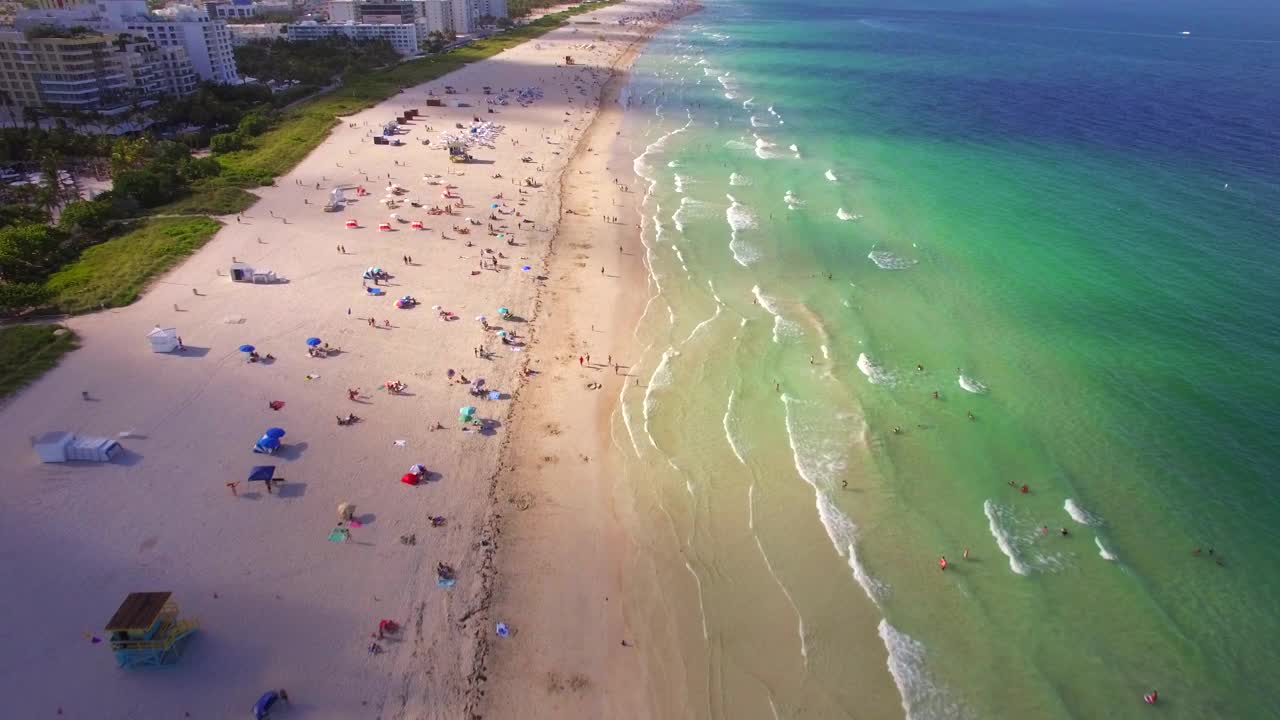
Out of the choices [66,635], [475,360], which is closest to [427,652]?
[66,635]

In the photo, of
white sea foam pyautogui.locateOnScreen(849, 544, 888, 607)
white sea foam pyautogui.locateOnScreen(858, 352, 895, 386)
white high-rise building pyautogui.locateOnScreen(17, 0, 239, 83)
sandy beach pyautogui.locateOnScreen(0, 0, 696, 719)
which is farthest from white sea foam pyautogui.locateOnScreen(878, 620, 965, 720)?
white high-rise building pyautogui.locateOnScreen(17, 0, 239, 83)

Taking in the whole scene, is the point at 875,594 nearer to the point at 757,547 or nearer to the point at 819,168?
the point at 757,547

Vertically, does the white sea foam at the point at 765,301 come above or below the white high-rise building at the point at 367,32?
below

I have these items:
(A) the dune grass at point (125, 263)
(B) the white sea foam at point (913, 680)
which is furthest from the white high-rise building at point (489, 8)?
(B) the white sea foam at point (913, 680)

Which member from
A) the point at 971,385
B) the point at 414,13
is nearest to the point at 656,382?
the point at 971,385

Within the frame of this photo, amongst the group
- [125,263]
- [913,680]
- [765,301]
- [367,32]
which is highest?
[367,32]

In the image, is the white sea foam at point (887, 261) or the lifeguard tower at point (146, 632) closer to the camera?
the lifeguard tower at point (146, 632)

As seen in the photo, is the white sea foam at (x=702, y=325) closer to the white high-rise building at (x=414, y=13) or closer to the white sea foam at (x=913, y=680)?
the white sea foam at (x=913, y=680)

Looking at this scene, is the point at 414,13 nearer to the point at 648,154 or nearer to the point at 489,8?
the point at 489,8
